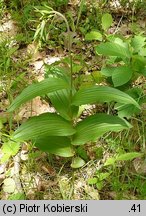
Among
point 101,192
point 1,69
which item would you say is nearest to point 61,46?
point 1,69

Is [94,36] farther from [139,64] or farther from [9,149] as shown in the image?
[9,149]

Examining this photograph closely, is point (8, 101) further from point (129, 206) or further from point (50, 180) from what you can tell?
point (129, 206)

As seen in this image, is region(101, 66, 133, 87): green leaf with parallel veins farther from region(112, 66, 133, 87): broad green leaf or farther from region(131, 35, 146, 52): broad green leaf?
region(131, 35, 146, 52): broad green leaf

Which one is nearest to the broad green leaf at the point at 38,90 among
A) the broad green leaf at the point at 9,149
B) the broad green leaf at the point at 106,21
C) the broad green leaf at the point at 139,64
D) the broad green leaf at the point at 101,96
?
the broad green leaf at the point at 101,96

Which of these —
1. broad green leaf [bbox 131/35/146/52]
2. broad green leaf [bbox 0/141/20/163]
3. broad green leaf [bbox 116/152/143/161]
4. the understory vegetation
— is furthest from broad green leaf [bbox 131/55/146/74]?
Answer: broad green leaf [bbox 0/141/20/163]

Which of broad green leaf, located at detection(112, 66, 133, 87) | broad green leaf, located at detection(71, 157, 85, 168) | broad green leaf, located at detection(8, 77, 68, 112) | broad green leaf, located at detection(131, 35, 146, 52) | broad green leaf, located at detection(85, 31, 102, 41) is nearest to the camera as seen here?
broad green leaf, located at detection(8, 77, 68, 112)

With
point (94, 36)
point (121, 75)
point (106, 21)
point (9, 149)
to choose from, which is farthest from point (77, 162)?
point (106, 21)
